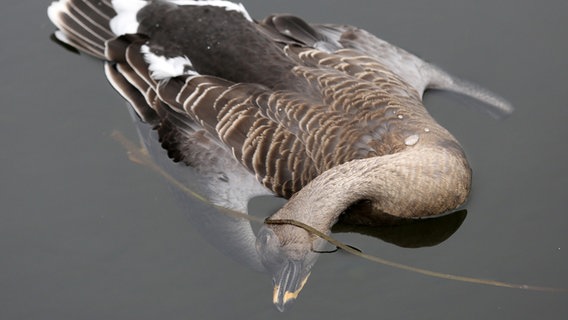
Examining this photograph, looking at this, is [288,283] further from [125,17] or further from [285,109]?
[125,17]

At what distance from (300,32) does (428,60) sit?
3.70 ft

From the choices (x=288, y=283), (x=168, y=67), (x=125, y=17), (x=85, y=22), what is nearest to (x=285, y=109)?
(x=168, y=67)

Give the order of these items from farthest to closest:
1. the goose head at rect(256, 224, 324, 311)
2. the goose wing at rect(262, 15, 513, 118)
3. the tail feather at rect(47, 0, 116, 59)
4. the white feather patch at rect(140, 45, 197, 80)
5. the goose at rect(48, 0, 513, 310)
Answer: the tail feather at rect(47, 0, 116, 59)
the goose wing at rect(262, 15, 513, 118)
the white feather patch at rect(140, 45, 197, 80)
the goose at rect(48, 0, 513, 310)
the goose head at rect(256, 224, 324, 311)

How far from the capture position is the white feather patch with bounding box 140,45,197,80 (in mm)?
6641

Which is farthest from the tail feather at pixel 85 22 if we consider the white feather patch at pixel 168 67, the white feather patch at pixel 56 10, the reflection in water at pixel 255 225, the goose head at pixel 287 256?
the goose head at pixel 287 256

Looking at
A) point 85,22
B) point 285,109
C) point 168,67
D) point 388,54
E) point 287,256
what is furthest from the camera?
point 85,22

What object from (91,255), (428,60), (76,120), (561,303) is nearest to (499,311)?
(561,303)

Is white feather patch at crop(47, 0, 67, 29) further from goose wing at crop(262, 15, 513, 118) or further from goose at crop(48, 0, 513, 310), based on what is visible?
goose wing at crop(262, 15, 513, 118)

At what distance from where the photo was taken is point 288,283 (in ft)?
19.1

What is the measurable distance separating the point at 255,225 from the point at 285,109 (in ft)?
2.78

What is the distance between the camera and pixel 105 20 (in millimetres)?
7270

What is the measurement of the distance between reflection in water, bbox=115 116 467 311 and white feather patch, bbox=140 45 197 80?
24.6 inches

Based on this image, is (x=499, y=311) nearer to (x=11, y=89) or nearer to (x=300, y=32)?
(x=300, y=32)

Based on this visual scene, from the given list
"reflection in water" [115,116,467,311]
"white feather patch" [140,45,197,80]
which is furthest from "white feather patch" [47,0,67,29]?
"reflection in water" [115,116,467,311]
